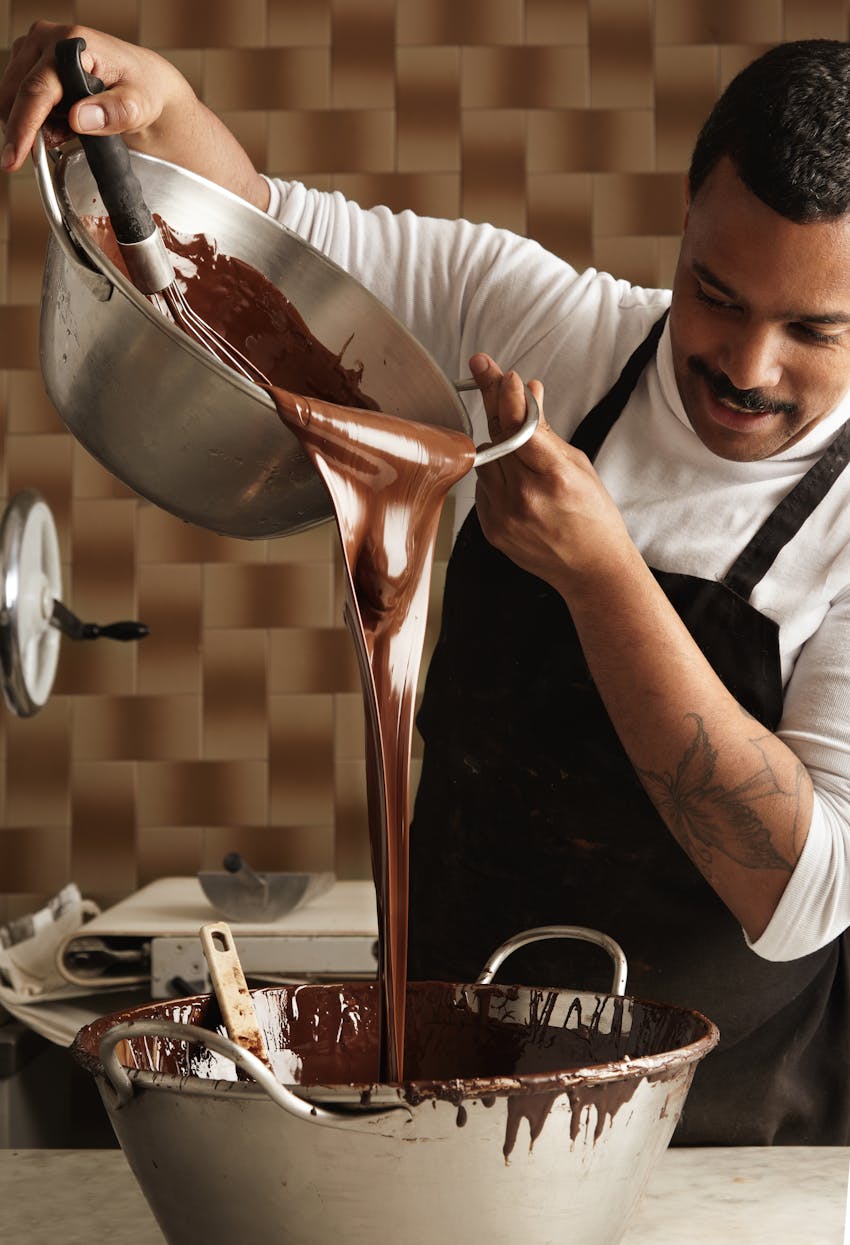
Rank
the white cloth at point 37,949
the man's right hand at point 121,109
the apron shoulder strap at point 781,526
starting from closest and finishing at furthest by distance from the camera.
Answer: the man's right hand at point 121,109
the apron shoulder strap at point 781,526
the white cloth at point 37,949

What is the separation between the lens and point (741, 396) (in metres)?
1.16

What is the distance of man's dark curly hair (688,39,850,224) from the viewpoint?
41.9 inches

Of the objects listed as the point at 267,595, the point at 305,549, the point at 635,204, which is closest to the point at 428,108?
the point at 635,204

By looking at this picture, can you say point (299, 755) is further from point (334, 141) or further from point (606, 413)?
point (606, 413)

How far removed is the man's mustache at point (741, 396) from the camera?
1.15 m

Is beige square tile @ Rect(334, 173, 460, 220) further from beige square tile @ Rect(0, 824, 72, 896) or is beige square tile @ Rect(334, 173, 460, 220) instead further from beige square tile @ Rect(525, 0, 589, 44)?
beige square tile @ Rect(0, 824, 72, 896)

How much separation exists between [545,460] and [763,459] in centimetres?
30

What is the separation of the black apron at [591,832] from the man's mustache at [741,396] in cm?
11

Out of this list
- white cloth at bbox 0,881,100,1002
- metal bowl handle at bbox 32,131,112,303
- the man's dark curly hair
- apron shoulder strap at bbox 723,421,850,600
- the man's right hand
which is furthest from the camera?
white cloth at bbox 0,881,100,1002

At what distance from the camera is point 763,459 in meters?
1.24

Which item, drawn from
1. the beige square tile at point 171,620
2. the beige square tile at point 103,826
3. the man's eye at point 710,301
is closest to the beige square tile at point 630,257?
the beige square tile at point 171,620

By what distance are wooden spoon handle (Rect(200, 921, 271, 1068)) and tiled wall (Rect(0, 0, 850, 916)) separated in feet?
5.58

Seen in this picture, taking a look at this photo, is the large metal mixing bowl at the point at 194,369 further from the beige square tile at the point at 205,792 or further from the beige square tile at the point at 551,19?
the beige square tile at the point at 551,19

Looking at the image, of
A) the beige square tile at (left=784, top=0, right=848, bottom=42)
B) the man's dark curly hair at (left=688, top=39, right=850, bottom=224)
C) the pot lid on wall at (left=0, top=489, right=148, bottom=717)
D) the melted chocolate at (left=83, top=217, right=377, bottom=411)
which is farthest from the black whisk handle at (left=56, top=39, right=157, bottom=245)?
the beige square tile at (left=784, top=0, right=848, bottom=42)
